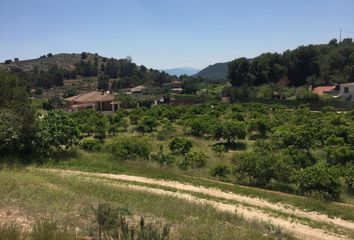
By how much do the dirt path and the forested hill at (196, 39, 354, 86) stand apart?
62583 millimetres

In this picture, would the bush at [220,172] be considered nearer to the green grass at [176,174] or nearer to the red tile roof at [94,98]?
the green grass at [176,174]

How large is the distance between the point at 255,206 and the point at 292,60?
71506mm

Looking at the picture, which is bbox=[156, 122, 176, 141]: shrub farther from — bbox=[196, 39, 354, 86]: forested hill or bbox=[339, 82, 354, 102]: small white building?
bbox=[196, 39, 354, 86]: forested hill

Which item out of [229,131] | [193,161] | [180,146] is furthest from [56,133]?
[229,131]

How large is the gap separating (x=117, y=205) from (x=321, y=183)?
9.47 metres

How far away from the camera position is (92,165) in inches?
751

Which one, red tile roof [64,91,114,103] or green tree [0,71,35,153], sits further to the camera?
red tile roof [64,91,114,103]

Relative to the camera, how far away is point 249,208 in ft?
43.4

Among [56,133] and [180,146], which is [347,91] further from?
[56,133]

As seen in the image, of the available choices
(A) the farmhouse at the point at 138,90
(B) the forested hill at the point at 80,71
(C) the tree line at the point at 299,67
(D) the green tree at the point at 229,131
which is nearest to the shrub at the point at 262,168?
(D) the green tree at the point at 229,131

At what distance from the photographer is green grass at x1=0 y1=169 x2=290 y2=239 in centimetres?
721

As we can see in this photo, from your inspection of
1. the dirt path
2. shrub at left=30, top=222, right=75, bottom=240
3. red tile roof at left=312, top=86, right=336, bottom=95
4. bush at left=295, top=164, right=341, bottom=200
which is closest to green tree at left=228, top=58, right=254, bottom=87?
red tile roof at left=312, top=86, right=336, bottom=95

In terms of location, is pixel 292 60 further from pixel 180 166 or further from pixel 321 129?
pixel 180 166

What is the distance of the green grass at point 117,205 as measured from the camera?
7.21 meters
